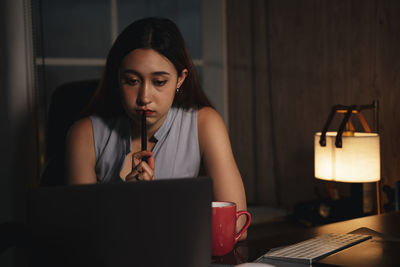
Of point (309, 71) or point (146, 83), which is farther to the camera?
point (309, 71)

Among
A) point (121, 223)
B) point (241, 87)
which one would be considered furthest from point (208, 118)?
point (241, 87)

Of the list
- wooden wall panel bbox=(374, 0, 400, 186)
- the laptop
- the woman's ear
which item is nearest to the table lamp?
wooden wall panel bbox=(374, 0, 400, 186)

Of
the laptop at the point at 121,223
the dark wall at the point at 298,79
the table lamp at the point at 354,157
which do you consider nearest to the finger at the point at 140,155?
the laptop at the point at 121,223

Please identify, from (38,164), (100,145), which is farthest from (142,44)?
(38,164)

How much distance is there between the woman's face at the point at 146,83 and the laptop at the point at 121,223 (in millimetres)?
637

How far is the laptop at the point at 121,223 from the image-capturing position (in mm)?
502

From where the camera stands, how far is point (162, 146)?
1.44 meters

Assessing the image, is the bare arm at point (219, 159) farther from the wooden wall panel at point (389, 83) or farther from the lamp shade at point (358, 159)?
the wooden wall panel at point (389, 83)

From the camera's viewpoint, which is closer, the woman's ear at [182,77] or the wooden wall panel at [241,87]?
the woman's ear at [182,77]

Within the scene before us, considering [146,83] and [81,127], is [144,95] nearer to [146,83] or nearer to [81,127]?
[146,83]

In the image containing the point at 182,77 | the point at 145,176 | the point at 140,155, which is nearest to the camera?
the point at 145,176

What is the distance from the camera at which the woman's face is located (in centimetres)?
117

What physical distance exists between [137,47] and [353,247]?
0.77 metres

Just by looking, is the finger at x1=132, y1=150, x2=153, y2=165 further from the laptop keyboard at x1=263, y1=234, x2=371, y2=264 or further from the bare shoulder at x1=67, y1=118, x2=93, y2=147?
the laptop keyboard at x1=263, y1=234, x2=371, y2=264
